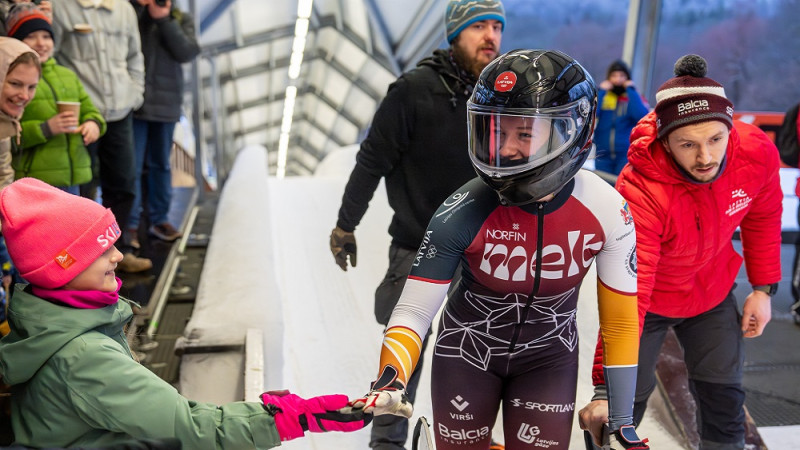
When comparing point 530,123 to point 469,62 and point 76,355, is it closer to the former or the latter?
point 469,62

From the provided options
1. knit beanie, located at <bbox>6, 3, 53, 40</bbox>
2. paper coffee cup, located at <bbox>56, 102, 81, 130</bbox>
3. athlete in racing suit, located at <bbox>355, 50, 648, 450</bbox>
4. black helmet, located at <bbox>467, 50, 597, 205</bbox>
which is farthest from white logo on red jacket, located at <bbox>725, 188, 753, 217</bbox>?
knit beanie, located at <bbox>6, 3, 53, 40</bbox>

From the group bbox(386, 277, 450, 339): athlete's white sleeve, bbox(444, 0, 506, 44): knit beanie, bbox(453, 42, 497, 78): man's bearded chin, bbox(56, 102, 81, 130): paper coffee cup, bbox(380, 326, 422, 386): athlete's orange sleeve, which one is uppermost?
bbox(444, 0, 506, 44): knit beanie

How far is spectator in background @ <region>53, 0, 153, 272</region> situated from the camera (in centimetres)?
330

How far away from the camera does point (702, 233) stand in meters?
2.17

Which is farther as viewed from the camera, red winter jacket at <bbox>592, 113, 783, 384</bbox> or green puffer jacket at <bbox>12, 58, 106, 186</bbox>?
green puffer jacket at <bbox>12, 58, 106, 186</bbox>

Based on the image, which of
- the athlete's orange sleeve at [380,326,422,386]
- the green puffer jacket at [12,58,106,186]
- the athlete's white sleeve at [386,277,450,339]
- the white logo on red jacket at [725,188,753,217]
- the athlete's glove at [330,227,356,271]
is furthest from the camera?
the green puffer jacket at [12,58,106,186]

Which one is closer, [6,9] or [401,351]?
[401,351]

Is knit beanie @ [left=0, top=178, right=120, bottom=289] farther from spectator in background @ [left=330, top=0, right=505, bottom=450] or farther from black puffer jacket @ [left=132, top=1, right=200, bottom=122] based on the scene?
black puffer jacket @ [left=132, top=1, right=200, bottom=122]

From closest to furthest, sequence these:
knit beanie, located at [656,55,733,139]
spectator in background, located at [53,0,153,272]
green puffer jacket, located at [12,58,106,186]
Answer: knit beanie, located at [656,55,733,139] → green puffer jacket, located at [12,58,106,186] → spectator in background, located at [53,0,153,272]

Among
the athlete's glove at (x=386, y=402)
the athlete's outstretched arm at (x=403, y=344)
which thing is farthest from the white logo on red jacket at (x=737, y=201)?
the athlete's glove at (x=386, y=402)

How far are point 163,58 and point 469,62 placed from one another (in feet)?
7.94

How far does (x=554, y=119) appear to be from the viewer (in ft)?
5.46

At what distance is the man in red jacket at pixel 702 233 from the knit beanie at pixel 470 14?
23.4 inches

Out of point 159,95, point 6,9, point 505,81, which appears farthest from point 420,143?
point 159,95
